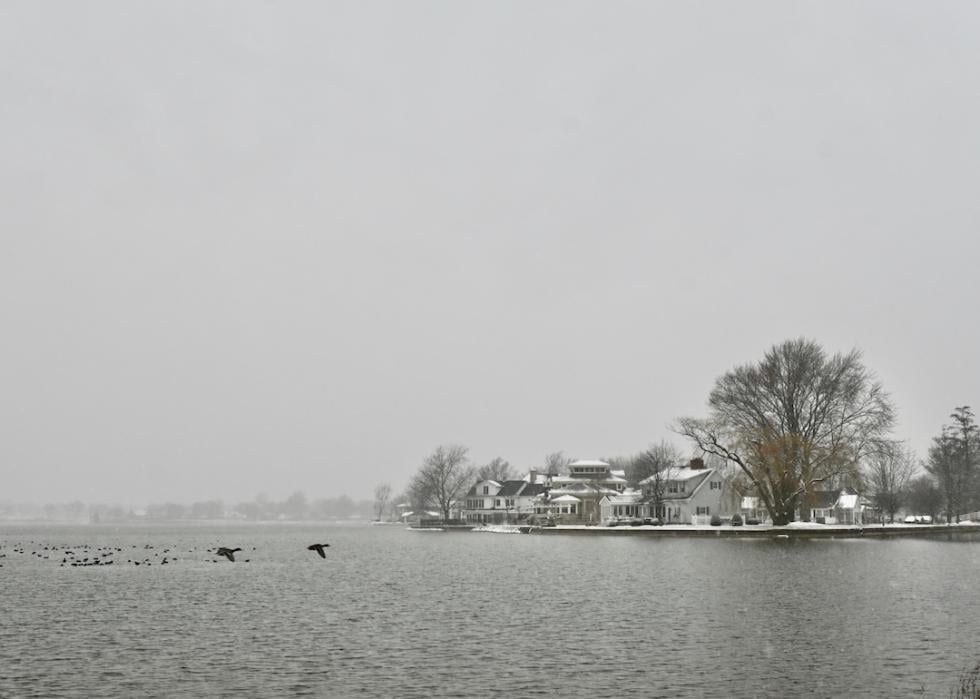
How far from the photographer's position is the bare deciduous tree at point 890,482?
130125mm

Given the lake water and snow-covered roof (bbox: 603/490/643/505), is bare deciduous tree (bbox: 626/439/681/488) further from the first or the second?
the lake water

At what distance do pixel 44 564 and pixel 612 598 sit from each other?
172 feet

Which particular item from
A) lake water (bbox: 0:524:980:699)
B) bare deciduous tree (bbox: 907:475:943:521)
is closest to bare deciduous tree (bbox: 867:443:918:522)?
bare deciduous tree (bbox: 907:475:943:521)

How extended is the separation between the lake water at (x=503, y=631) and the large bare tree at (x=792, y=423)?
32.8 m

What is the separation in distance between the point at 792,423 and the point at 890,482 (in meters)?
59.7

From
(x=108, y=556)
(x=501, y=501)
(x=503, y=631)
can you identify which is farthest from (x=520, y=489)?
(x=503, y=631)

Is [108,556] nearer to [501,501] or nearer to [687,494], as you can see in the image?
[687,494]

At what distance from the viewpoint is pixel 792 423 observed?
100875 millimetres

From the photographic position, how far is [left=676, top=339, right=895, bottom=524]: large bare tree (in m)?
96.3

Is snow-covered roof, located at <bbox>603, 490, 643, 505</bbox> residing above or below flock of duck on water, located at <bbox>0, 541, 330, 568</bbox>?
above

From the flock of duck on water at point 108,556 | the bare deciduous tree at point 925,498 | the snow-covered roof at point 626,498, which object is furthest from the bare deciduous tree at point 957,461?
the flock of duck on water at point 108,556

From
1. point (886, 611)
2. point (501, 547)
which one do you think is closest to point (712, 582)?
point (886, 611)

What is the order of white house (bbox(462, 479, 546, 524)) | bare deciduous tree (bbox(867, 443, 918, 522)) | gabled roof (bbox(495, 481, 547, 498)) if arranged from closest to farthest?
bare deciduous tree (bbox(867, 443, 918, 522))
white house (bbox(462, 479, 546, 524))
gabled roof (bbox(495, 481, 547, 498))

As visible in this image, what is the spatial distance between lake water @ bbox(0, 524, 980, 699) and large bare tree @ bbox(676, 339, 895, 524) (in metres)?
32.8
